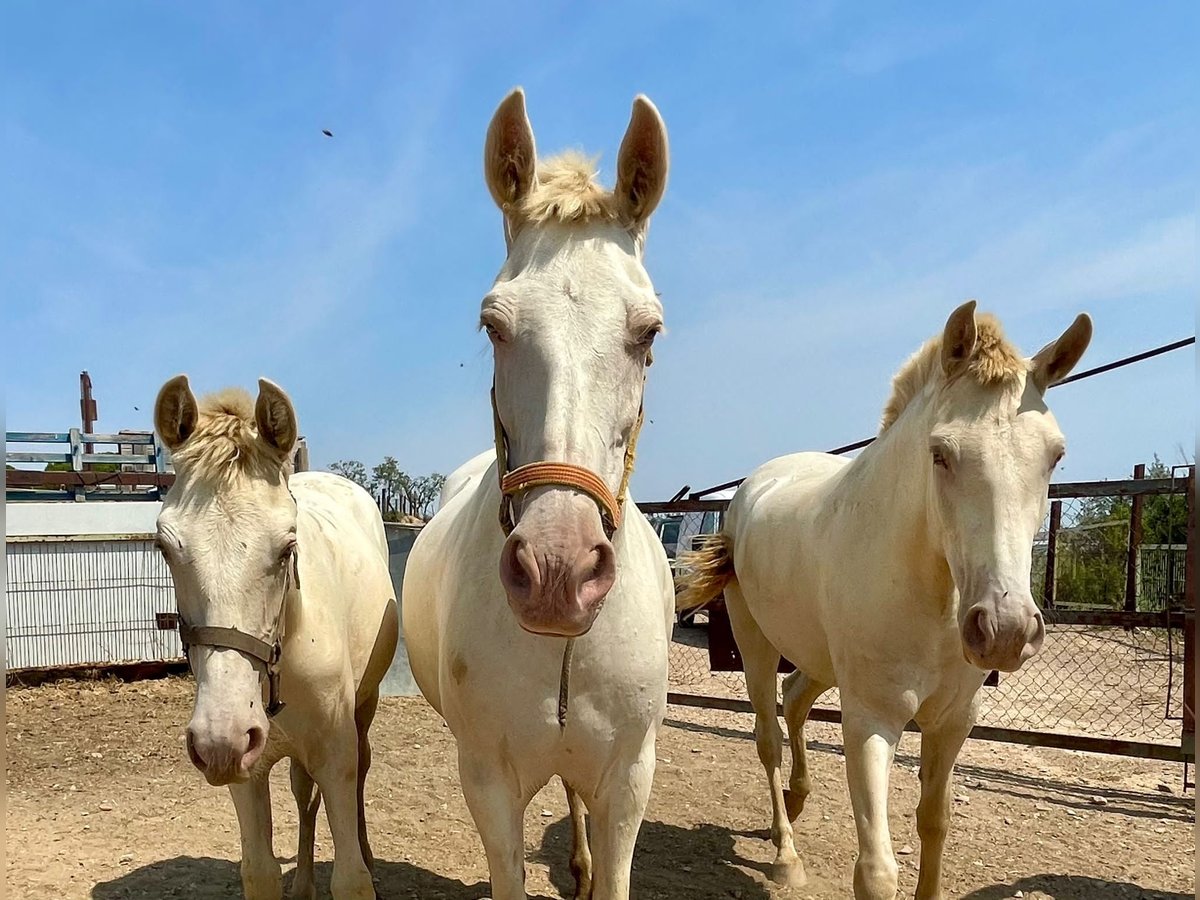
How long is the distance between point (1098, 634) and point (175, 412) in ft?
35.2

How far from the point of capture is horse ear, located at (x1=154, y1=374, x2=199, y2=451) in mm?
2465

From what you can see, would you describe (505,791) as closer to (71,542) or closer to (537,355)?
(537,355)

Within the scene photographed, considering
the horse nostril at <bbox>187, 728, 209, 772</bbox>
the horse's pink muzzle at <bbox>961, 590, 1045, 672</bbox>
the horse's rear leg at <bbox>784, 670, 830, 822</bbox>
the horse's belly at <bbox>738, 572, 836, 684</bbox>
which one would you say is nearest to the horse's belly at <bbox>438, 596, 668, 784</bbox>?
the horse nostril at <bbox>187, 728, 209, 772</bbox>

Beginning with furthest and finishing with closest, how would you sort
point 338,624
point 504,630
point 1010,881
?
point 1010,881 → point 338,624 → point 504,630

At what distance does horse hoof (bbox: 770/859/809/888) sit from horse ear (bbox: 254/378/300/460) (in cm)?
316

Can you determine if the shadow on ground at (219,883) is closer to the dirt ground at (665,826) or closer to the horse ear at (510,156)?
the dirt ground at (665,826)

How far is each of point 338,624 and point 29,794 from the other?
3.76 m

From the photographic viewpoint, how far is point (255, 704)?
2.23 metres

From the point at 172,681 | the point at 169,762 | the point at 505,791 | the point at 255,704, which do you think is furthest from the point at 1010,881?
the point at 172,681

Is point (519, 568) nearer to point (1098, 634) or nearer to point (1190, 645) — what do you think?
point (1190, 645)

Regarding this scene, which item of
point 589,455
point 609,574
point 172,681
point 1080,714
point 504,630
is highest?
point 589,455

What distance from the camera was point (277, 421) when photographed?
2607 mm

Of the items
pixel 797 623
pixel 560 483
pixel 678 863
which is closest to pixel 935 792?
pixel 797 623

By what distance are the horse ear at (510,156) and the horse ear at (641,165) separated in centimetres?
23
